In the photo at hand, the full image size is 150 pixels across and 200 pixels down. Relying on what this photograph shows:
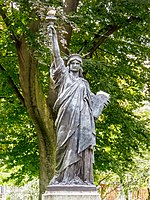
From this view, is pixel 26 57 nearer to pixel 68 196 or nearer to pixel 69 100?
pixel 69 100

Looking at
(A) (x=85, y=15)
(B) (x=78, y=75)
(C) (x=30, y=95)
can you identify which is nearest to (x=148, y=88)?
(A) (x=85, y=15)

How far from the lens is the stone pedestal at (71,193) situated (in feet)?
17.3

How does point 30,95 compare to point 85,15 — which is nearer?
point 30,95

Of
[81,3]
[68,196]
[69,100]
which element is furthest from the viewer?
[81,3]

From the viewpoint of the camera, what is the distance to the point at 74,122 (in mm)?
5629

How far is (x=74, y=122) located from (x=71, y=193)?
35.4 inches

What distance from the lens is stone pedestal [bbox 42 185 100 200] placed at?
5.27m

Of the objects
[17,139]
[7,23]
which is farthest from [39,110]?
[17,139]

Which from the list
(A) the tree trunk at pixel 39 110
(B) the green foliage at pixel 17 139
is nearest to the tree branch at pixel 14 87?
(A) the tree trunk at pixel 39 110

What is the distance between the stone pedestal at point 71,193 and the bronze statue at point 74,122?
8 cm

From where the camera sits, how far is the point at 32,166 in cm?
1393

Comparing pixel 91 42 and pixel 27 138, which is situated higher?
pixel 91 42

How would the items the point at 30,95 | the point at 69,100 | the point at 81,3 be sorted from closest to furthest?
1. the point at 69,100
2. the point at 30,95
3. the point at 81,3

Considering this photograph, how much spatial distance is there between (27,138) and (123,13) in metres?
5.37
